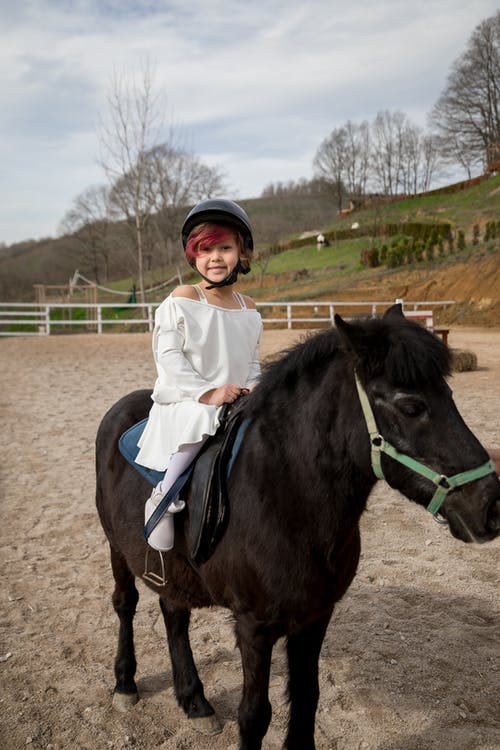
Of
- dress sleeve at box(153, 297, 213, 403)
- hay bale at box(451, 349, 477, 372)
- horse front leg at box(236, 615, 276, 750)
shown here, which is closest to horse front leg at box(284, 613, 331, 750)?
horse front leg at box(236, 615, 276, 750)

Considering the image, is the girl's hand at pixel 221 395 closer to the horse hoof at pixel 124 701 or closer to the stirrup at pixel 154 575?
the stirrup at pixel 154 575

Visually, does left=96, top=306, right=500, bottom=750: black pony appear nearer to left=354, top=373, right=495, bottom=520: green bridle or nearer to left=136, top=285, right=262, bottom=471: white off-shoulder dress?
left=354, top=373, right=495, bottom=520: green bridle

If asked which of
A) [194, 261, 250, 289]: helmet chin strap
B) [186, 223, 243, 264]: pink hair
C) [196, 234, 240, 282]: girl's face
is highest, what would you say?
[186, 223, 243, 264]: pink hair

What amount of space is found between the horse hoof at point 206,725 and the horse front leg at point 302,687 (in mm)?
476

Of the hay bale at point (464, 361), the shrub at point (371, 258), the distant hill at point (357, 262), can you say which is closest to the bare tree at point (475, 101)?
the distant hill at point (357, 262)

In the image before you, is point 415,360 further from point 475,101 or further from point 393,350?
point 475,101

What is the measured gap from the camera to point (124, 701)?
296 cm

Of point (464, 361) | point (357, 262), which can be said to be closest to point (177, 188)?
point (357, 262)

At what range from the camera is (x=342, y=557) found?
214cm

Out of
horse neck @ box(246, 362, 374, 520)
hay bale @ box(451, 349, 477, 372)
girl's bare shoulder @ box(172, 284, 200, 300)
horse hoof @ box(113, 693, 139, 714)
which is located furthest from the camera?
hay bale @ box(451, 349, 477, 372)

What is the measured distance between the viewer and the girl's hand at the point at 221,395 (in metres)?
2.35

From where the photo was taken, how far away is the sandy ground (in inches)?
108

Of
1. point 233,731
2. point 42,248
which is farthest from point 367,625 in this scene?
point 42,248

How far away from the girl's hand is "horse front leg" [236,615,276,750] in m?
0.84
